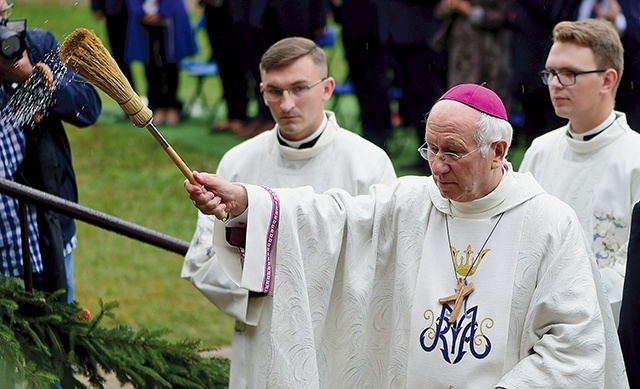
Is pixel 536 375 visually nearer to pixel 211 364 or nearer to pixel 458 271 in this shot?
pixel 458 271

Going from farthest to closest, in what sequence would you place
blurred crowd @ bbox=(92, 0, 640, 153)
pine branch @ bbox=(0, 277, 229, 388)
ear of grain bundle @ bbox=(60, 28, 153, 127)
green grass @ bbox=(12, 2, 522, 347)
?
blurred crowd @ bbox=(92, 0, 640, 153) < green grass @ bbox=(12, 2, 522, 347) < pine branch @ bbox=(0, 277, 229, 388) < ear of grain bundle @ bbox=(60, 28, 153, 127)

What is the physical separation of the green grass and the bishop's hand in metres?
3.24

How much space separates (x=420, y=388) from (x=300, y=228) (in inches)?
29.9

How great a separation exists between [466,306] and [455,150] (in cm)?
59

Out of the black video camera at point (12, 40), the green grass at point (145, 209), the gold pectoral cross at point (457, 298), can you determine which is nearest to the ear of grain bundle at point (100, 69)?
the black video camera at point (12, 40)

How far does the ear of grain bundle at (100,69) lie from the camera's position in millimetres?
4312

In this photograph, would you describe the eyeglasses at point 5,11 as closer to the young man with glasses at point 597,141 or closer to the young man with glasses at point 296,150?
the young man with glasses at point 296,150

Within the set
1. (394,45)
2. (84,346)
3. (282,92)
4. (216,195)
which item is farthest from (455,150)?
(394,45)

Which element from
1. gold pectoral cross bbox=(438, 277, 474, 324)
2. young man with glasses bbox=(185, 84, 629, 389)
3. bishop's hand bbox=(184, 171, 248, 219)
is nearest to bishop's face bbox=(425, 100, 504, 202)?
young man with glasses bbox=(185, 84, 629, 389)

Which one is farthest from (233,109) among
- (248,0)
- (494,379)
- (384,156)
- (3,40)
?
(494,379)

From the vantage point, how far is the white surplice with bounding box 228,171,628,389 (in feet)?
14.3

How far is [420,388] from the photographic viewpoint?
4.56 m

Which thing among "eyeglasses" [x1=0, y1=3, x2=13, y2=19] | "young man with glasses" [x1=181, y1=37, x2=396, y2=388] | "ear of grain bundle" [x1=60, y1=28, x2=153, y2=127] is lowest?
"ear of grain bundle" [x1=60, y1=28, x2=153, y2=127]

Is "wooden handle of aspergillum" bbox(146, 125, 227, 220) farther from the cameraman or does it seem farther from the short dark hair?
the short dark hair
